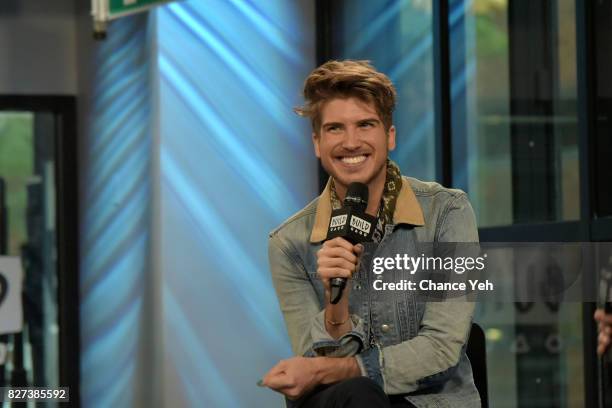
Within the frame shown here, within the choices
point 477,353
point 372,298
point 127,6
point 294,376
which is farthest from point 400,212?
point 127,6

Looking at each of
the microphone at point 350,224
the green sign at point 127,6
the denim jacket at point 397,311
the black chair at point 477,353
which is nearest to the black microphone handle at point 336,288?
the microphone at point 350,224

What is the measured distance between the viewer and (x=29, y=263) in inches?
228

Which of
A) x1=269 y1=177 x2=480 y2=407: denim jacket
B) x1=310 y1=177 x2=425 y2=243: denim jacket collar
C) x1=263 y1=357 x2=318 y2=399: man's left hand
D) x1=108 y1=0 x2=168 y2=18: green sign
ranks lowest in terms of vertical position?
x1=263 y1=357 x2=318 y2=399: man's left hand

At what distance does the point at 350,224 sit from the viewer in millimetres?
1659

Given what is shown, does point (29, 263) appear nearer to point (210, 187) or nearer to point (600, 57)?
point (210, 187)

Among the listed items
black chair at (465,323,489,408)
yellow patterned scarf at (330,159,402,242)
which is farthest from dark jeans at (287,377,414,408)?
black chair at (465,323,489,408)

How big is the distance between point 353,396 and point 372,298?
23 cm

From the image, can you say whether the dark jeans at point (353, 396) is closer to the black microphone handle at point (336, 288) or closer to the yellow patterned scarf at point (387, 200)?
the black microphone handle at point (336, 288)

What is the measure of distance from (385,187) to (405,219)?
0.07 meters

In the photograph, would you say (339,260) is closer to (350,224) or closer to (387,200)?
(350,224)

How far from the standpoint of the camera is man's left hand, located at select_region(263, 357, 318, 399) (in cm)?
172

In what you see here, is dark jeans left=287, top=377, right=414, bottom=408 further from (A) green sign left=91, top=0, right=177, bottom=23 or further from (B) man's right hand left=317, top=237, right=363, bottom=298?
(A) green sign left=91, top=0, right=177, bottom=23

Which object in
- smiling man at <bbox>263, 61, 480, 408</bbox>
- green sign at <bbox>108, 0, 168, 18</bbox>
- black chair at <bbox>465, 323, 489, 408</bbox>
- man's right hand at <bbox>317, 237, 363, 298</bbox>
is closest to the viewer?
man's right hand at <bbox>317, 237, 363, 298</bbox>

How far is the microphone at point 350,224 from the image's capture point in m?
1.65
